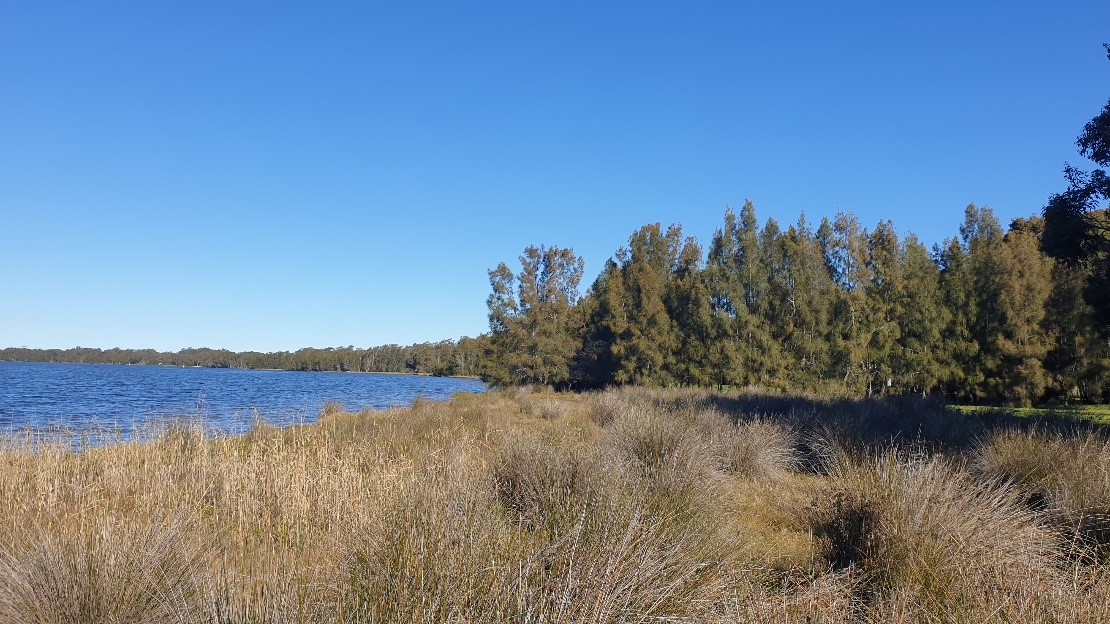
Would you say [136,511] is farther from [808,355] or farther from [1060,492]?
[808,355]

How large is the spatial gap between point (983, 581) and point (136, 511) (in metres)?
6.35

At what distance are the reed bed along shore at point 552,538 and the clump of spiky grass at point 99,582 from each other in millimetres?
13

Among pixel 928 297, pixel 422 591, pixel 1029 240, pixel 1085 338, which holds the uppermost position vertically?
pixel 1029 240

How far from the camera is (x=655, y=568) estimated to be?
314 cm

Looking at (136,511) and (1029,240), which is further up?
(1029,240)

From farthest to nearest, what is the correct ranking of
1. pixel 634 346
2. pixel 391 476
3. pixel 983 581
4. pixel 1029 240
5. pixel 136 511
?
pixel 634 346 → pixel 1029 240 → pixel 391 476 → pixel 136 511 → pixel 983 581

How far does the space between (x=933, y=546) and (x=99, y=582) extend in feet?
15.9

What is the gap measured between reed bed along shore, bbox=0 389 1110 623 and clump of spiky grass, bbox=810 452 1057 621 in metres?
0.02

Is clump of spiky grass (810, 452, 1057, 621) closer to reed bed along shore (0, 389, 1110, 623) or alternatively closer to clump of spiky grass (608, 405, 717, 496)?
reed bed along shore (0, 389, 1110, 623)

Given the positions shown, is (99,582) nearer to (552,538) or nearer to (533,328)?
(552,538)

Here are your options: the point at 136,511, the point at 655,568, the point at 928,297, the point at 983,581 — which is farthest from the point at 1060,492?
the point at 928,297

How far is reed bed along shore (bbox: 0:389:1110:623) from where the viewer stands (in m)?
2.66

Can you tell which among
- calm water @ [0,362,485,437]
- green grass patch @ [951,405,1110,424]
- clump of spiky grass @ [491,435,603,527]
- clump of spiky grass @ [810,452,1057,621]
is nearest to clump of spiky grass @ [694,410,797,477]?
clump of spiky grass @ [491,435,603,527]

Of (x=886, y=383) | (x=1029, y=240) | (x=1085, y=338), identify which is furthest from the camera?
(x=886, y=383)
